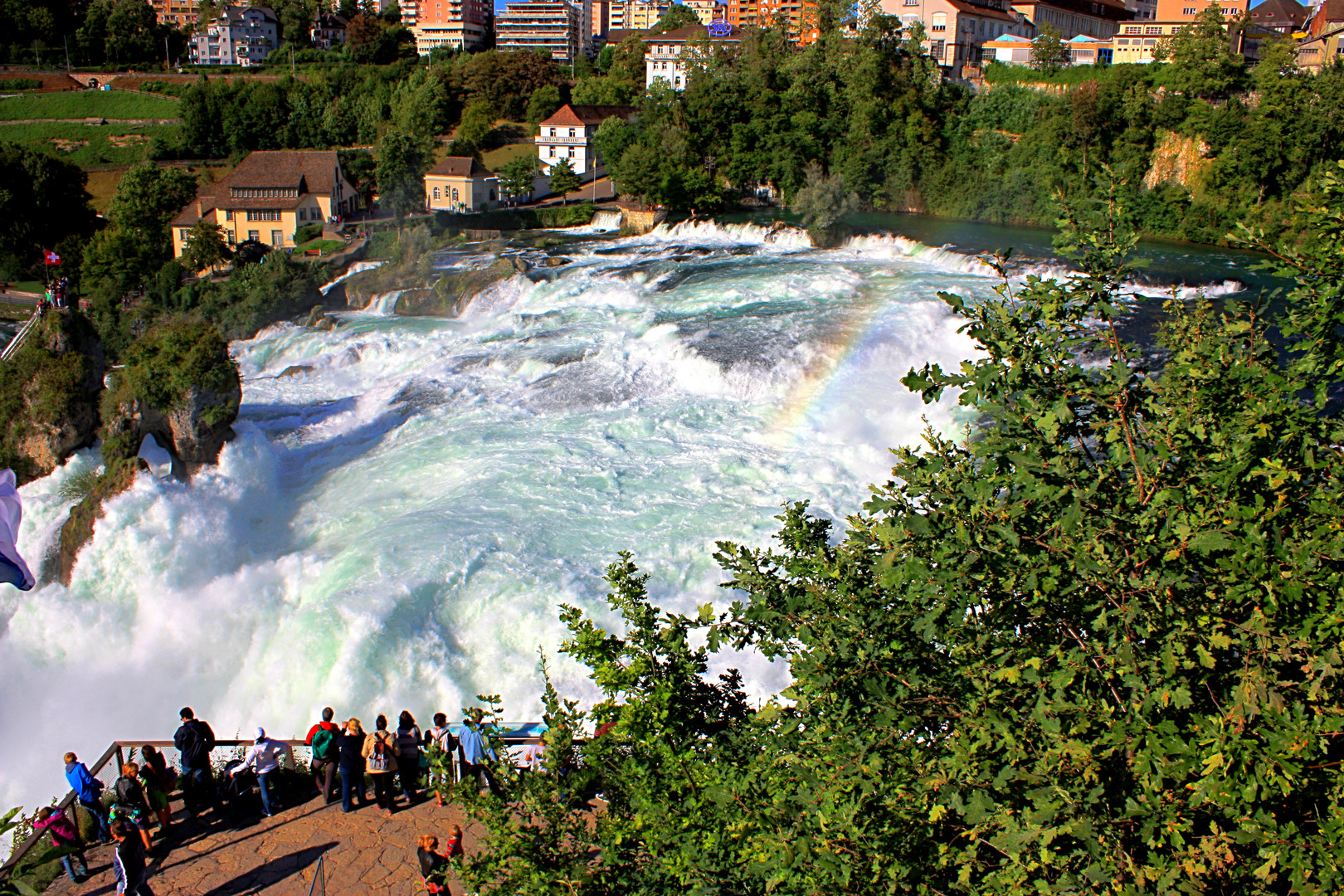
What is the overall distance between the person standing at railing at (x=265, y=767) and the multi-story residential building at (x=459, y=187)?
4371cm

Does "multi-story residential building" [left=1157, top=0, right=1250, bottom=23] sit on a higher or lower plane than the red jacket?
higher

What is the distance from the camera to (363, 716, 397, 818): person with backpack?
27.8 feet

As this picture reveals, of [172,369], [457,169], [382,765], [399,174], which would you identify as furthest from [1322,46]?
[382,765]

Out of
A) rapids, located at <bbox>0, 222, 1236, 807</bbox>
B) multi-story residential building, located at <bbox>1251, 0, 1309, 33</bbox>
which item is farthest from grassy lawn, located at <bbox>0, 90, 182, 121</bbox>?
multi-story residential building, located at <bbox>1251, 0, 1309, 33</bbox>

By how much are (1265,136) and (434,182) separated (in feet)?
A: 128

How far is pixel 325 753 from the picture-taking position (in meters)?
8.65

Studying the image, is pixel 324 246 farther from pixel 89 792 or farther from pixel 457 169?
pixel 89 792

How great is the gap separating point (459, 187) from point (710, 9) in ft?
305

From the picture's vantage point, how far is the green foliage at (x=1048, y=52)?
192 feet

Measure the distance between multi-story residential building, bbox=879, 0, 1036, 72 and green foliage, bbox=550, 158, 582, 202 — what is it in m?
25.3

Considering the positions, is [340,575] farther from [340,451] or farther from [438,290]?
[438,290]

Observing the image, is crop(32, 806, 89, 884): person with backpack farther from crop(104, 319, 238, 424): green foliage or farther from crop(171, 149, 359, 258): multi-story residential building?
crop(171, 149, 359, 258): multi-story residential building

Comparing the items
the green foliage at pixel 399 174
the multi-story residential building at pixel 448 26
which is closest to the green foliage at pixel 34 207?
the green foliage at pixel 399 174

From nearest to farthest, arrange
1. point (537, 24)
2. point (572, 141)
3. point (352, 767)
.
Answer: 1. point (352, 767)
2. point (572, 141)
3. point (537, 24)
